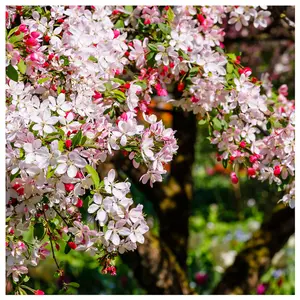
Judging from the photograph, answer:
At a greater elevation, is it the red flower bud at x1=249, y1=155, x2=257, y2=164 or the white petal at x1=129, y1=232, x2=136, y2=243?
the red flower bud at x1=249, y1=155, x2=257, y2=164

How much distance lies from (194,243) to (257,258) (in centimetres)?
233

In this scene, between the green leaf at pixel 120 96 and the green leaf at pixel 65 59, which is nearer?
the green leaf at pixel 65 59

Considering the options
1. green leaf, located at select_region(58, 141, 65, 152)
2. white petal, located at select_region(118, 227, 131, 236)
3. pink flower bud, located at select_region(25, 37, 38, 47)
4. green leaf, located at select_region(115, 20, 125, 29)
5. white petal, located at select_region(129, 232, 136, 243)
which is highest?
green leaf, located at select_region(115, 20, 125, 29)

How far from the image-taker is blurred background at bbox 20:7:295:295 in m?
3.25

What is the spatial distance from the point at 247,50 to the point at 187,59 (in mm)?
2490

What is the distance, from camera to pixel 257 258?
3596mm

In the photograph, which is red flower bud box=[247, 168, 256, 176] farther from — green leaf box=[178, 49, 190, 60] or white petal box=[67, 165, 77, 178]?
white petal box=[67, 165, 77, 178]

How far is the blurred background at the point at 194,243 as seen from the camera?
3246 millimetres

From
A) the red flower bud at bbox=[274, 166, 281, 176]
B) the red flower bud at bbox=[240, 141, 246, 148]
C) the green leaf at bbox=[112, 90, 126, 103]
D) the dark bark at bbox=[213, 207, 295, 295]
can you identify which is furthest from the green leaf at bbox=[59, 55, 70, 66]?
the dark bark at bbox=[213, 207, 295, 295]

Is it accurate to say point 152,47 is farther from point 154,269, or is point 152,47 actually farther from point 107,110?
point 154,269

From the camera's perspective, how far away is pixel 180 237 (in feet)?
12.4

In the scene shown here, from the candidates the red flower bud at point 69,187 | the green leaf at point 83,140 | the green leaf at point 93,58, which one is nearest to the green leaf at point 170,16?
the green leaf at point 93,58

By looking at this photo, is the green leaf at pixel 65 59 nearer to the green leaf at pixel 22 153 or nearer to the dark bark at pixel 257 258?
the green leaf at pixel 22 153

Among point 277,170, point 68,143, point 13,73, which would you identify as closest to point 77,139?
A: point 68,143
